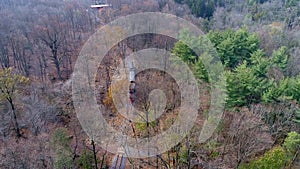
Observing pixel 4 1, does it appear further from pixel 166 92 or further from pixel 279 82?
pixel 279 82

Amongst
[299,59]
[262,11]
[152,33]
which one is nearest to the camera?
[299,59]

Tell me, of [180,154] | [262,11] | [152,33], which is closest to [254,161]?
[180,154]

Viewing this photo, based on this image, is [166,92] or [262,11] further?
[262,11]

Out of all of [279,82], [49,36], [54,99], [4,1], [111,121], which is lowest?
[111,121]

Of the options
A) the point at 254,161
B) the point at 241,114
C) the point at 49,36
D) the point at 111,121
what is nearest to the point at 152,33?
the point at 49,36

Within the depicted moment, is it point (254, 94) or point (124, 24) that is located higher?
point (124, 24)

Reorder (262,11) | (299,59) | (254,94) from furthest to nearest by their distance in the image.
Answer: (262,11) → (299,59) → (254,94)
